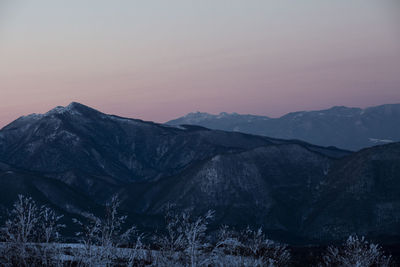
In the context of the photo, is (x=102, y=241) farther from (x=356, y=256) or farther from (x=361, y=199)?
(x=361, y=199)

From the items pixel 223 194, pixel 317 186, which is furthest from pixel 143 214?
pixel 317 186

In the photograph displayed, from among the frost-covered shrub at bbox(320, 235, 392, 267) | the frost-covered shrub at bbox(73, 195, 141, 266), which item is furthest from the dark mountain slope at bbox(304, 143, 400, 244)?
the frost-covered shrub at bbox(73, 195, 141, 266)

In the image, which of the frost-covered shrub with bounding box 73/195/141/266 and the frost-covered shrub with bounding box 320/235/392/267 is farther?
the frost-covered shrub with bounding box 320/235/392/267

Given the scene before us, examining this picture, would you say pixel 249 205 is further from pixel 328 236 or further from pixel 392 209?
pixel 392 209

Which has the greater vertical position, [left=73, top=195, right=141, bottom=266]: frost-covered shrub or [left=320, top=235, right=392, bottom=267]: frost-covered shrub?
[left=73, top=195, right=141, bottom=266]: frost-covered shrub

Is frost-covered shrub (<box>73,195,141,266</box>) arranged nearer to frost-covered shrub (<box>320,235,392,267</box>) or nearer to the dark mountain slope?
frost-covered shrub (<box>320,235,392,267</box>)

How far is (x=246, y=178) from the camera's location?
194 meters

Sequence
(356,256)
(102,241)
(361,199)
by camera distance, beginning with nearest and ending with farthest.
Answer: (102,241) → (356,256) → (361,199)

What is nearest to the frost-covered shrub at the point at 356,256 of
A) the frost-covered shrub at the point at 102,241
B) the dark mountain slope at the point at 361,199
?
the frost-covered shrub at the point at 102,241

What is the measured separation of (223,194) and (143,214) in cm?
3265

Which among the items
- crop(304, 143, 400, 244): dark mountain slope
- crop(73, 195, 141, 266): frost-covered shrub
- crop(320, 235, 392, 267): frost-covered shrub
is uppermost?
crop(73, 195, 141, 266): frost-covered shrub

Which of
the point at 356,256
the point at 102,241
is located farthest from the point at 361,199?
the point at 102,241

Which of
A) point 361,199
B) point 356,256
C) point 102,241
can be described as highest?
point 102,241

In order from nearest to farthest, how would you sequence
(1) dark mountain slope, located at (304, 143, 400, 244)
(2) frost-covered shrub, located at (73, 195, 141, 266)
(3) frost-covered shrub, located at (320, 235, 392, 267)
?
(2) frost-covered shrub, located at (73, 195, 141, 266)
(3) frost-covered shrub, located at (320, 235, 392, 267)
(1) dark mountain slope, located at (304, 143, 400, 244)
